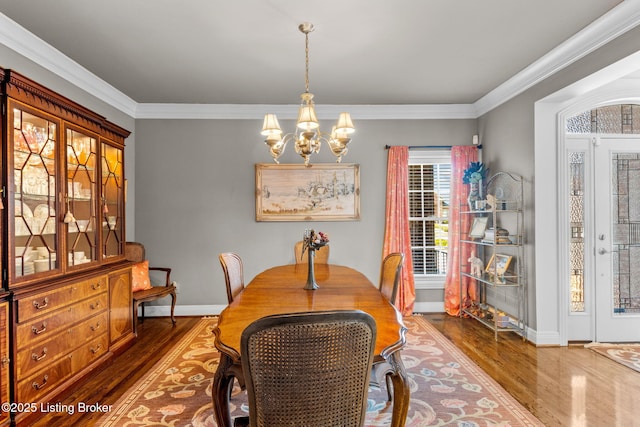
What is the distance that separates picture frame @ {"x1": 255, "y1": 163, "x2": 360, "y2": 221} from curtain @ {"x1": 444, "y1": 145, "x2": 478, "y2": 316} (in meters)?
1.26

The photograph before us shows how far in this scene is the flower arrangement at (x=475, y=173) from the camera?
4309 millimetres

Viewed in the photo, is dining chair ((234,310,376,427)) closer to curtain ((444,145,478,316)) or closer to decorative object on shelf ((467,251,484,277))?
decorative object on shelf ((467,251,484,277))

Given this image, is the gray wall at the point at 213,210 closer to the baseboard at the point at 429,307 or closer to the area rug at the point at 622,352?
the baseboard at the point at 429,307

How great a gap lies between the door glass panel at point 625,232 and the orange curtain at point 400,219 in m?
2.12


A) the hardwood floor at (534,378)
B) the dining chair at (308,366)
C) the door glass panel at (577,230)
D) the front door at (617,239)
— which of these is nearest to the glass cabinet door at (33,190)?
the hardwood floor at (534,378)

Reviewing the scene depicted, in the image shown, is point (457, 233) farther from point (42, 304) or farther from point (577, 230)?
point (42, 304)

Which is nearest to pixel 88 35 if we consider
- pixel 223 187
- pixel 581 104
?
pixel 223 187

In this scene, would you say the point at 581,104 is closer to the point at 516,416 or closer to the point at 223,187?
the point at 516,416

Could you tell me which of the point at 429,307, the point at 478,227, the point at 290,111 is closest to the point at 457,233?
the point at 478,227

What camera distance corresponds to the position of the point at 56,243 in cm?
270

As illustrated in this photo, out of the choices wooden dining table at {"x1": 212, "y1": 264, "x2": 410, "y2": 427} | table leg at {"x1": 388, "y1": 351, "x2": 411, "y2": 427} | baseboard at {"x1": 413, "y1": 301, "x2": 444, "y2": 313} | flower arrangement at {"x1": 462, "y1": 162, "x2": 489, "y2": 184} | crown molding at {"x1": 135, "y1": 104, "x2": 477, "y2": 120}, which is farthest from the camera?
baseboard at {"x1": 413, "y1": 301, "x2": 444, "y2": 313}

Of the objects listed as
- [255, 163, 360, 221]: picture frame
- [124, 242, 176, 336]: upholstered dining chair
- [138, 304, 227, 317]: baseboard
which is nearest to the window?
[255, 163, 360, 221]: picture frame

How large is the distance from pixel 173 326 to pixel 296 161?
8.31 ft

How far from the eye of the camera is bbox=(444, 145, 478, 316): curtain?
4719 mm
